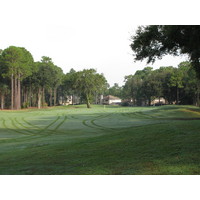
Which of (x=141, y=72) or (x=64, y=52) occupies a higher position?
(x=141, y=72)

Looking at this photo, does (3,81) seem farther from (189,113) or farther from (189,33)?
(189,33)

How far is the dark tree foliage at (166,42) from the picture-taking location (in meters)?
12.9

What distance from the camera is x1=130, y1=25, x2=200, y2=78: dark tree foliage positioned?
42.4ft

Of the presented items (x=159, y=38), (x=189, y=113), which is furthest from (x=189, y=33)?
(x=189, y=113)

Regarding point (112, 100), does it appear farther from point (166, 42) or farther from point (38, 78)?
point (166, 42)

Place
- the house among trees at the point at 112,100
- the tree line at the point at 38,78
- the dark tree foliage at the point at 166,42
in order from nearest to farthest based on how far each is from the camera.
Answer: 1. the dark tree foliage at the point at 166,42
2. the tree line at the point at 38,78
3. the house among trees at the point at 112,100

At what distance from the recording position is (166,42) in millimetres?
15016

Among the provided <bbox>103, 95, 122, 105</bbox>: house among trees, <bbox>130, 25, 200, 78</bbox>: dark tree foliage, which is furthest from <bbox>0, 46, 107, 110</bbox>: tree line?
<bbox>103, 95, 122, 105</bbox>: house among trees

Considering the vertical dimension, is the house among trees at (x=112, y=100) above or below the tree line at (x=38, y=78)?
below

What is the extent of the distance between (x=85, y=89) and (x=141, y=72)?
122 feet

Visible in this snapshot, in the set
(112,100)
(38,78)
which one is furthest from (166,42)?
(112,100)

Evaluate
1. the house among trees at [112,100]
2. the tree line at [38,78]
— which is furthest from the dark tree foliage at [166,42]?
the house among trees at [112,100]

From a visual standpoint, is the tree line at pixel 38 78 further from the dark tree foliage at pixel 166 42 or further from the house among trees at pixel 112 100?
the house among trees at pixel 112 100
